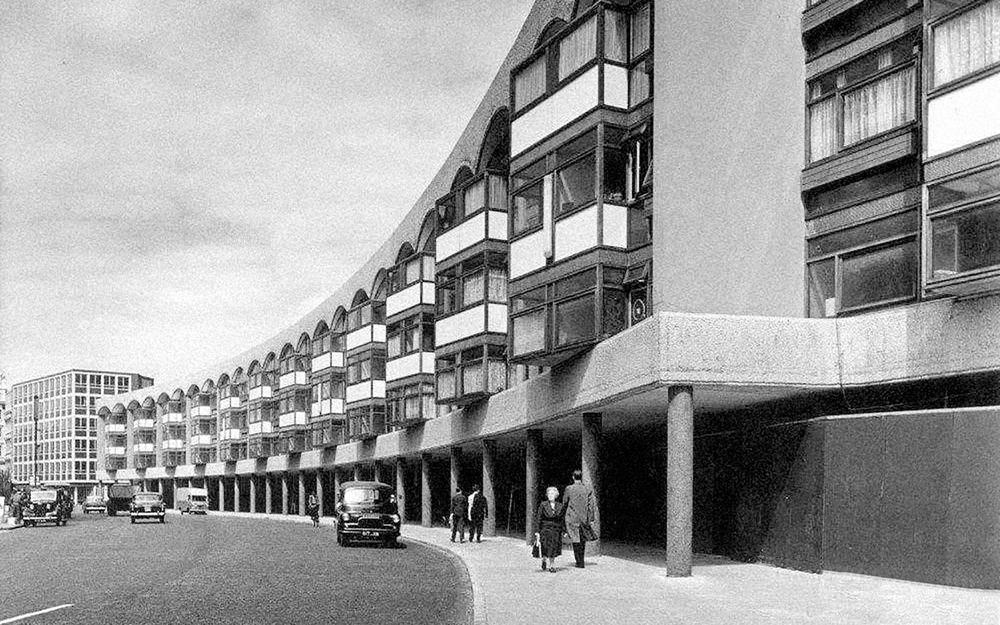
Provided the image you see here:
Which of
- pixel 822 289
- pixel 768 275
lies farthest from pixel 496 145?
pixel 822 289

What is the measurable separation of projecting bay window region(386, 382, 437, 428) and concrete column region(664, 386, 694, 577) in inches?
1020

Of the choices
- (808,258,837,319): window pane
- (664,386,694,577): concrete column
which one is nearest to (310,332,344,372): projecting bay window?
(808,258,837,319): window pane

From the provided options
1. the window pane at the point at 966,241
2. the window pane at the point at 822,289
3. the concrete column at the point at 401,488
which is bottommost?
the concrete column at the point at 401,488

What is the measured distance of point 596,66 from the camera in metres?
25.1

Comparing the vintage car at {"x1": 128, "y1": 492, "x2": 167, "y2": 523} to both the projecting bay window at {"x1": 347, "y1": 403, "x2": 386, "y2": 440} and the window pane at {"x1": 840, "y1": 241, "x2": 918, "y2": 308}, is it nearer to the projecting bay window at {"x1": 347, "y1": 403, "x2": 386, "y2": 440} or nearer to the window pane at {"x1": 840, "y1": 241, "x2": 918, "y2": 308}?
the projecting bay window at {"x1": 347, "y1": 403, "x2": 386, "y2": 440}

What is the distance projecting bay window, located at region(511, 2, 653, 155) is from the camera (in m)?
25.0

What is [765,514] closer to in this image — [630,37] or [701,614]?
[701,614]

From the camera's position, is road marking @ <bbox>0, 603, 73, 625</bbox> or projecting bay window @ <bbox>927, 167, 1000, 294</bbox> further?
projecting bay window @ <bbox>927, 167, 1000, 294</bbox>

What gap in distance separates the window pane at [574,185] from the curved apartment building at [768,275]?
62 millimetres

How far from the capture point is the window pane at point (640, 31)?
25.0 m

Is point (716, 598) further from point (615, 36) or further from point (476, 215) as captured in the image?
point (476, 215)

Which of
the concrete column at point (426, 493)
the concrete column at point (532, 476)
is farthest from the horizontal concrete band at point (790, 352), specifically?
the concrete column at point (426, 493)

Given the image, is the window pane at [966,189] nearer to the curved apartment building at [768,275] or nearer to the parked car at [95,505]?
the curved apartment building at [768,275]

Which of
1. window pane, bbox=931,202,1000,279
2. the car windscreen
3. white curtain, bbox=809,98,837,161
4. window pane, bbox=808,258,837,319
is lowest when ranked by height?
the car windscreen
